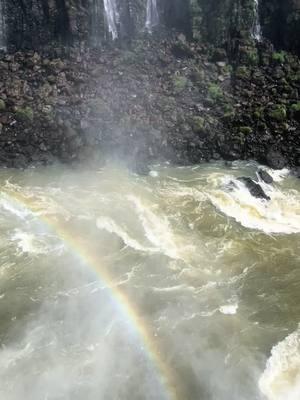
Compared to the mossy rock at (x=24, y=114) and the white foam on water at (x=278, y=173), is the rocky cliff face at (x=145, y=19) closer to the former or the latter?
the mossy rock at (x=24, y=114)

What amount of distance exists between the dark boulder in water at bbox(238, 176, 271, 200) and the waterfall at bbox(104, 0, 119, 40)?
1489 cm

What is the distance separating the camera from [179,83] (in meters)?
28.4

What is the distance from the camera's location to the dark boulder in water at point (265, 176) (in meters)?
22.6

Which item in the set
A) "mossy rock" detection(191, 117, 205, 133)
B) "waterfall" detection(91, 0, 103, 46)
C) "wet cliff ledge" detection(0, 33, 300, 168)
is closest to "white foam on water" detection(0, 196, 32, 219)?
"wet cliff ledge" detection(0, 33, 300, 168)

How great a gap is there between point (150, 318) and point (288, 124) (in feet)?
50.6

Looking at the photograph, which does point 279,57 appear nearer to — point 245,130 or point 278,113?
point 278,113

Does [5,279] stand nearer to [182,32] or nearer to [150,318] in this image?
[150,318]

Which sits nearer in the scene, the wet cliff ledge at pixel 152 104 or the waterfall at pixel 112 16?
the wet cliff ledge at pixel 152 104

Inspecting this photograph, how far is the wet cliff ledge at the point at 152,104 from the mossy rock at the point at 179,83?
6cm

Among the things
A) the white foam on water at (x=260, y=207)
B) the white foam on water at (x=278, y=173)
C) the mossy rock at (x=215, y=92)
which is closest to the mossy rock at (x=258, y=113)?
the mossy rock at (x=215, y=92)

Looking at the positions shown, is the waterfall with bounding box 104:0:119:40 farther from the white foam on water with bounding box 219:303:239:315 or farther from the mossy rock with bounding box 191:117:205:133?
the white foam on water with bounding box 219:303:239:315

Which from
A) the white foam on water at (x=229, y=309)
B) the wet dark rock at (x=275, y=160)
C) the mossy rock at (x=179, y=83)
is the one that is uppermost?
the mossy rock at (x=179, y=83)

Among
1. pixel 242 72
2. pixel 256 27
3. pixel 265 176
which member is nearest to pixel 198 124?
pixel 265 176

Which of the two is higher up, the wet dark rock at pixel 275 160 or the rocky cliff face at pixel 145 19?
the rocky cliff face at pixel 145 19
